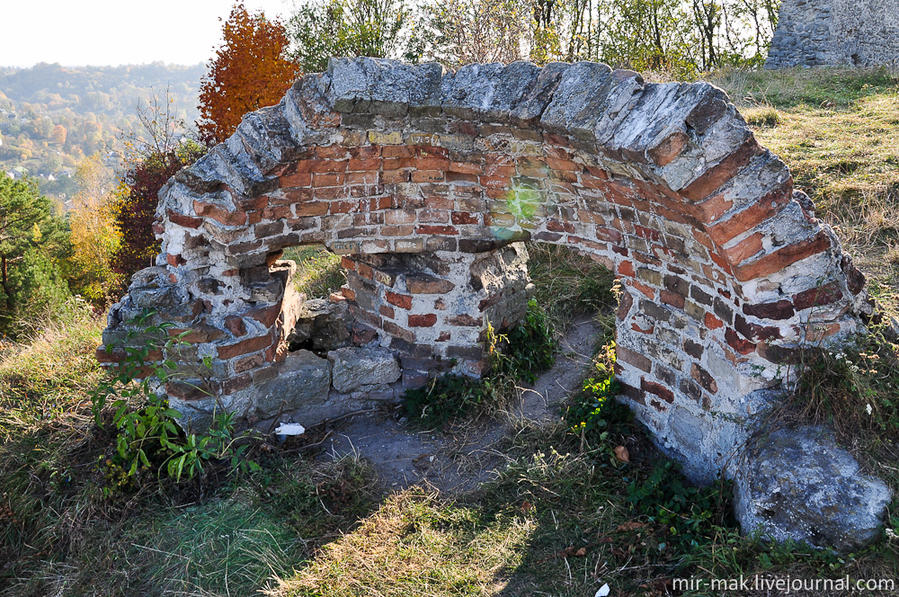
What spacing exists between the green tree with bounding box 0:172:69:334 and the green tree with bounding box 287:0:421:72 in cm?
754

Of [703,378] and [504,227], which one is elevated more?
[504,227]

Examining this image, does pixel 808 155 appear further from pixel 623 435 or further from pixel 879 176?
→ pixel 623 435

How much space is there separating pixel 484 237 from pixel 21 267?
13.7 metres

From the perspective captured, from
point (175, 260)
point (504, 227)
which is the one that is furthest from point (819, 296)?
point (175, 260)

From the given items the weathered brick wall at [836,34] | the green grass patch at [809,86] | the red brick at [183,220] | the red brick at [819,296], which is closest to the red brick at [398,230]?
the red brick at [183,220]

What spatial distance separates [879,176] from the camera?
4.90 m

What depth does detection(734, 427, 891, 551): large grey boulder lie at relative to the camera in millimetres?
2230

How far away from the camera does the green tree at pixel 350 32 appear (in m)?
14.3

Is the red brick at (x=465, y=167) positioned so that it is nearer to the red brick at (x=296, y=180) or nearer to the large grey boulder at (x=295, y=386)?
the red brick at (x=296, y=180)

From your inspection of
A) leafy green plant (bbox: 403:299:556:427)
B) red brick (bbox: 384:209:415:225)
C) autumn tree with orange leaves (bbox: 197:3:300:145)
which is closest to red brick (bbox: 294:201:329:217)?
red brick (bbox: 384:209:415:225)

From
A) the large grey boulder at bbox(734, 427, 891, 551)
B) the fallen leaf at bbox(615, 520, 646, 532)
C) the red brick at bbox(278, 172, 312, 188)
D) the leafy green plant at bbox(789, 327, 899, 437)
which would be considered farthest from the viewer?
the red brick at bbox(278, 172, 312, 188)

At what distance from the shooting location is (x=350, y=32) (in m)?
14.1

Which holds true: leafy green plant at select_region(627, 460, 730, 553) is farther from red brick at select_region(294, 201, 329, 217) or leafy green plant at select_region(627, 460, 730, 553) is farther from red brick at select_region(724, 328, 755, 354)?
red brick at select_region(294, 201, 329, 217)

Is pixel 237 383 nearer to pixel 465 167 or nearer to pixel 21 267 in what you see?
pixel 465 167
